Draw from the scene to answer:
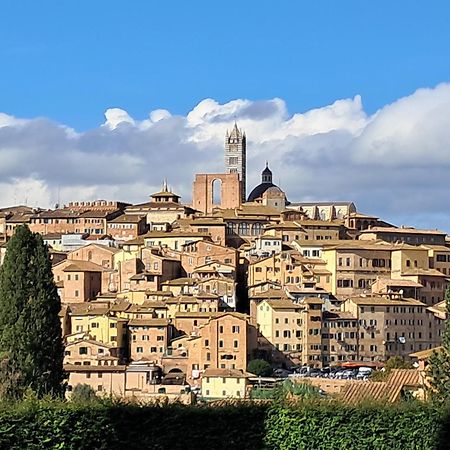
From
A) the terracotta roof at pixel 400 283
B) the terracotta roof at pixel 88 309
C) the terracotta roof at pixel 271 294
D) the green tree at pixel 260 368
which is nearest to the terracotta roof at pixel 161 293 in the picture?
the terracotta roof at pixel 88 309

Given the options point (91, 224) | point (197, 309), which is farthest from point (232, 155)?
point (197, 309)

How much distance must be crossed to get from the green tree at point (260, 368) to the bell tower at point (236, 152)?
55049 millimetres

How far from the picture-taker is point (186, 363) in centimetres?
6688

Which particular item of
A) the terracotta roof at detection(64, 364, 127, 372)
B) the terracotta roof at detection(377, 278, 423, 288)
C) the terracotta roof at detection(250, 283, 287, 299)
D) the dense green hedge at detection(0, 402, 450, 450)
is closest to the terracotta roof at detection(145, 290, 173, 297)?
the terracotta roof at detection(250, 283, 287, 299)

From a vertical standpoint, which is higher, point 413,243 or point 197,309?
point 413,243

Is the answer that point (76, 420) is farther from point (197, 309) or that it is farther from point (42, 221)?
point (42, 221)

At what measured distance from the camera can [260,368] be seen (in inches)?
2549

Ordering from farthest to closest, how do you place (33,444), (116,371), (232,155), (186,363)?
(232,155) < (186,363) < (116,371) < (33,444)

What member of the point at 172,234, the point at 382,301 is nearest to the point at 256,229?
the point at 172,234

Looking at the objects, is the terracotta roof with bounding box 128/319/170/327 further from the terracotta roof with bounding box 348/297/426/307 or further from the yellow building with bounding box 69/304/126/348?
the terracotta roof with bounding box 348/297/426/307

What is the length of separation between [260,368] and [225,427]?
47.8 meters

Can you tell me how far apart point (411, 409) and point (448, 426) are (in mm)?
615

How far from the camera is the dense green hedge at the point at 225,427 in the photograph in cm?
1609

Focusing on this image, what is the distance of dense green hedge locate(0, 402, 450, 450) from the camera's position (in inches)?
634
